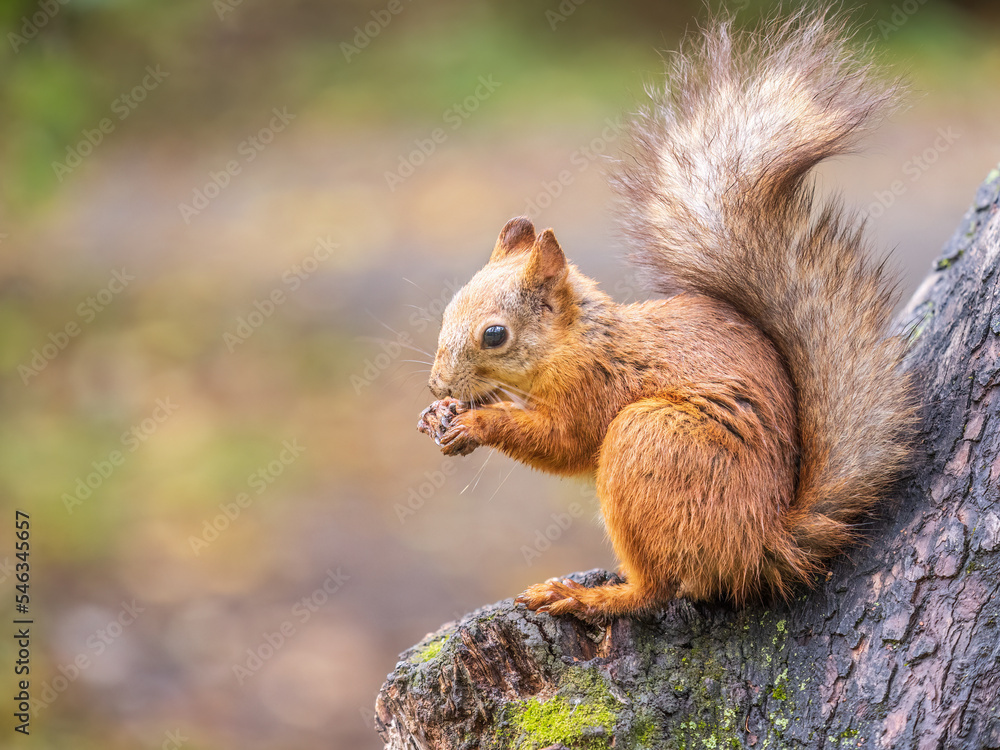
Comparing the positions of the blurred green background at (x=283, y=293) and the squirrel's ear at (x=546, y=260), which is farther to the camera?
the blurred green background at (x=283, y=293)

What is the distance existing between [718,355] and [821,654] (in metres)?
0.70

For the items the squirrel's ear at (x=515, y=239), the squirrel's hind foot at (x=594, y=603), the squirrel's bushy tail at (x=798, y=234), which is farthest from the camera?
the squirrel's ear at (x=515, y=239)

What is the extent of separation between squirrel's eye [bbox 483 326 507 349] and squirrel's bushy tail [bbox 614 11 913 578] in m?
0.45

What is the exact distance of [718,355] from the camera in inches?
84.2

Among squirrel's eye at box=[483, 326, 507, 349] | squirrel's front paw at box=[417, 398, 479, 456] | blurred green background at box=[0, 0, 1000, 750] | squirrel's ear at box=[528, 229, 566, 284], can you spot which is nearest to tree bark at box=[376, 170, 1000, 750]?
squirrel's front paw at box=[417, 398, 479, 456]

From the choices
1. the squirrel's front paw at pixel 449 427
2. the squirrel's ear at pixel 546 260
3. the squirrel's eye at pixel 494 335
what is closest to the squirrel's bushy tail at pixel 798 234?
the squirrel's ear at pixel 546 260

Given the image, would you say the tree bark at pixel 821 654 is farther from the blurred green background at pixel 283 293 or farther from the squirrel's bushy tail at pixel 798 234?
the blurred green background at pixel 283 293

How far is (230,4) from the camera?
8852 millimetres

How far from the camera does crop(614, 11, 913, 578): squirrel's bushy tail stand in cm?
196

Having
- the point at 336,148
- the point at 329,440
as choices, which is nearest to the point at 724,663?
the point at 329,440

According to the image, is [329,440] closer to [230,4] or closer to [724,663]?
[724,663]

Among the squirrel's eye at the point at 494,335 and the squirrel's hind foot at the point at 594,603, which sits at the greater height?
the squirrel's eye at the point at 494,335

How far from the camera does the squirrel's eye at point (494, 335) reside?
2.30 metres

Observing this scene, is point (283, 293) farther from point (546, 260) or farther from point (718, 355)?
point (718, 355)
